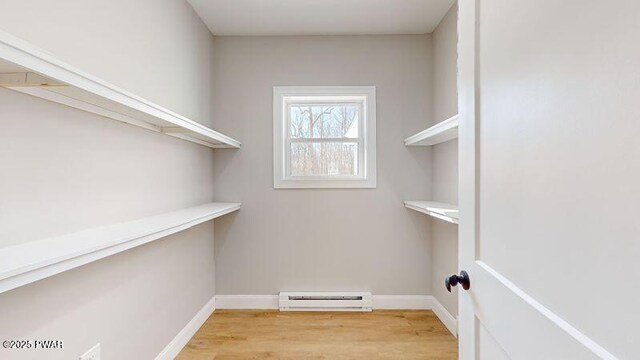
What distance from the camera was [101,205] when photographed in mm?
1423

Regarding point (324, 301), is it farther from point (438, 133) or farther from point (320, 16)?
point (320, 16)

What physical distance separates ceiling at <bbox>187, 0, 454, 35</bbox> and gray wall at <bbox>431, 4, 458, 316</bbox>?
0.69 ft

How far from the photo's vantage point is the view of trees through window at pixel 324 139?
2984 millimetres

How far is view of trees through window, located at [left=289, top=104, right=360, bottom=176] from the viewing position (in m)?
2.98

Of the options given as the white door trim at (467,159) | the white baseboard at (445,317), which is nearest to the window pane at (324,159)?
the white baseboard at (445,317)

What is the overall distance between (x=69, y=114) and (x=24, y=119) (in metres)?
0.19

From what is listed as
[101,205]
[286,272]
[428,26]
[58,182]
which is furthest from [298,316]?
[428,26]

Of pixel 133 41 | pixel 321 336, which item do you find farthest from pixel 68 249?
pixel 321 336

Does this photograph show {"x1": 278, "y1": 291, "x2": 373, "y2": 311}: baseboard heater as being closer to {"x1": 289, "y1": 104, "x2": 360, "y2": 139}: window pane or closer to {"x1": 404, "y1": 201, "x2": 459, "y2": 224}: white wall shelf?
{"x1": 404, "y1": 201, "x2": 459, "y2": 224}: white wall shelf

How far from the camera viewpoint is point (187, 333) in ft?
7.54

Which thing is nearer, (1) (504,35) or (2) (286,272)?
(1) (504,35)

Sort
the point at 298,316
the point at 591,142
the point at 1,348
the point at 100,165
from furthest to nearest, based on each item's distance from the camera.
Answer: the point at 298,316 < the point at 100,165 < the point at 1,348 < the point at 591,142

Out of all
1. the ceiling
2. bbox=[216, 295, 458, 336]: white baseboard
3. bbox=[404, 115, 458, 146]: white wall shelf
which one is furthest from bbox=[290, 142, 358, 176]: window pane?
bbox=[216, 295, 458, 336]: white baseboard

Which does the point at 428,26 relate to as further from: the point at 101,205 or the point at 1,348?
the point at 1,348
